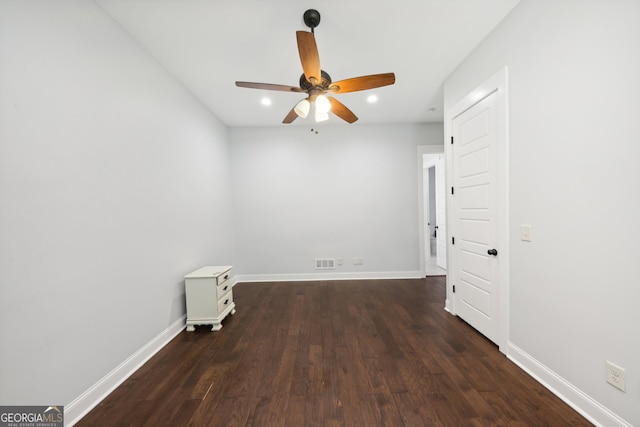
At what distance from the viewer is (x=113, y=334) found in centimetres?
170

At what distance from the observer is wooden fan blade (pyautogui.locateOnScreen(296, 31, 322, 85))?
1436 millimetres

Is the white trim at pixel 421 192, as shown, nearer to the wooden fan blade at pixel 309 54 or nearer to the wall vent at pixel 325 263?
the wall vent at pixel 325 263

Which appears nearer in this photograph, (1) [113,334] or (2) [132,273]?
(1) [113,334]

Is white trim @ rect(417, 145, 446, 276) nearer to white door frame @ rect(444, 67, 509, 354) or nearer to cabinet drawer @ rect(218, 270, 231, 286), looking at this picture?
white door frame @ rect(444, 67, 509, 354)

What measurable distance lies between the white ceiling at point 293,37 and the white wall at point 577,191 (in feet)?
1.62

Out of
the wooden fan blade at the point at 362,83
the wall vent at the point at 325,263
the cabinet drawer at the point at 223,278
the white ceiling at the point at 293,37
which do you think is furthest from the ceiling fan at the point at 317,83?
the wall vent at the point at 325,263

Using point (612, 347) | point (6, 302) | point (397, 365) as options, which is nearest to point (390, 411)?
point (397, 365)

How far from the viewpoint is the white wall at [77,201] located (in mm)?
1171

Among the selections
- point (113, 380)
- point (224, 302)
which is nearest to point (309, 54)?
point (224, 302)

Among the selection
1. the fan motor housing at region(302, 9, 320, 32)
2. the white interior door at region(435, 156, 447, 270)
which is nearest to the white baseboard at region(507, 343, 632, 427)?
the white interior door at region(435, 156, 447, 270)

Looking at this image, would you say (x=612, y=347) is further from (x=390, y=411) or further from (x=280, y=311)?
(x=280, y=311)

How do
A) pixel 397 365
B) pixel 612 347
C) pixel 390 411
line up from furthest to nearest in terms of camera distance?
pixel 397 365 → pixel 390 411 → pixel 612 347

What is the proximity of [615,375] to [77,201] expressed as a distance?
3.38 metres

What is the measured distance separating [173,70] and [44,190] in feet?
6.01
